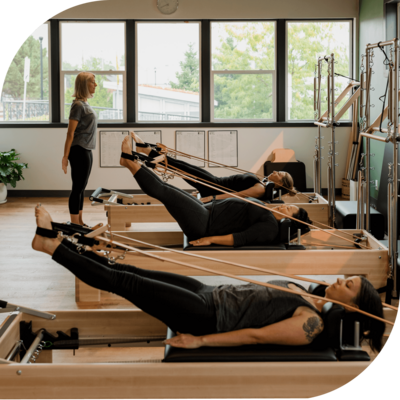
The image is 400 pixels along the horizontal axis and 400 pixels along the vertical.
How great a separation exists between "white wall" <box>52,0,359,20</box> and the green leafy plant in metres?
1.88

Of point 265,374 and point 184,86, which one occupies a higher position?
point 184,86

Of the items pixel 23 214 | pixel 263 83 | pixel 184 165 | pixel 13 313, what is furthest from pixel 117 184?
pixel 13 313

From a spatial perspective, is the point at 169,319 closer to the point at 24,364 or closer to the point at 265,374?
the point at 265,374

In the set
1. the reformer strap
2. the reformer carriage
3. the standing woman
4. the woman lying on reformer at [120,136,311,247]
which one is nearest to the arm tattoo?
the reformer carriage

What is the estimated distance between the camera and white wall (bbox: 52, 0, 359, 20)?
6820 mm

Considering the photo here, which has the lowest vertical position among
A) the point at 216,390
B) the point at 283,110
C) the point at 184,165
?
the point at 216,390

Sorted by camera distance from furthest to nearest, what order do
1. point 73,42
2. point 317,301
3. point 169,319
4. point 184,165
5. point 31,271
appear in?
point 73,42 < point 184,165 < point 31,271 < point 317,301 < point 169,319

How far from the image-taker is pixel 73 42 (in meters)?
7.02

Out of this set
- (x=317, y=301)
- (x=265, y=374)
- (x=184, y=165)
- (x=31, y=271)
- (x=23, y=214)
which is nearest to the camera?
(x=265, y=374)

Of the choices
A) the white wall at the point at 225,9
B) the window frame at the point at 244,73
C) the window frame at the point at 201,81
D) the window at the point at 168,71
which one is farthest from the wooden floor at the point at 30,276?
the white wall at the point at 225,9

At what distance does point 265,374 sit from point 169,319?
39 cm

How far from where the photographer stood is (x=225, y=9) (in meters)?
6.85

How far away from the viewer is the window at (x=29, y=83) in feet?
22.9

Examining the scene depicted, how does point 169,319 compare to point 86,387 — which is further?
point 169,319
